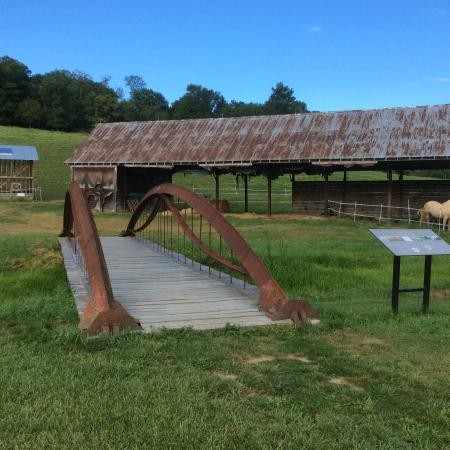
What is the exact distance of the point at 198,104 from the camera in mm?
117188

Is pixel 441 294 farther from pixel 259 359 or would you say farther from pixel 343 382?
pixel 343 382

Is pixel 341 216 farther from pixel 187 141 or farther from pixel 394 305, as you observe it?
pixel 394 305

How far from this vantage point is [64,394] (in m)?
3.61

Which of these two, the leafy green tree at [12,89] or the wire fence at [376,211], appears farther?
the leafy green tree at [12,89]

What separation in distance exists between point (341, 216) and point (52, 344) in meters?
23.0

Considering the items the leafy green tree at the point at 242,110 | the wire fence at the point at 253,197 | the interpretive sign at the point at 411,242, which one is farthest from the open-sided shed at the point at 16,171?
the leafy green tree at the point at 242,110

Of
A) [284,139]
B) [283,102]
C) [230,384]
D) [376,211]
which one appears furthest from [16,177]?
[283,102]

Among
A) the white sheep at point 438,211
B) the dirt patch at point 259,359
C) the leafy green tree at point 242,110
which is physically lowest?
the dirt patch at point 259,359

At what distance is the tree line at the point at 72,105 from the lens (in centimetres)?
8881

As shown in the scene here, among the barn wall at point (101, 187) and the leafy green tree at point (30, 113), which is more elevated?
the leafy green tree at point (30, 113)

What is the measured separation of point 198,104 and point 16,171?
8407 centimetres

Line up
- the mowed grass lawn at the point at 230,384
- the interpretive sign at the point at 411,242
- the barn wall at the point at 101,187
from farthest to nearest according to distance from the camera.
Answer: the barn wall at the point at 101,187 → the interpretive sign at the point at 411,242 → the mowed grass lawn at the point at 230,384

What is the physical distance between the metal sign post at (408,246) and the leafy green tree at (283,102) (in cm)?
10684

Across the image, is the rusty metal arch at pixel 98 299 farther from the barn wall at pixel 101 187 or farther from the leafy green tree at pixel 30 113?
the leafy green tree at pixel 30 113
